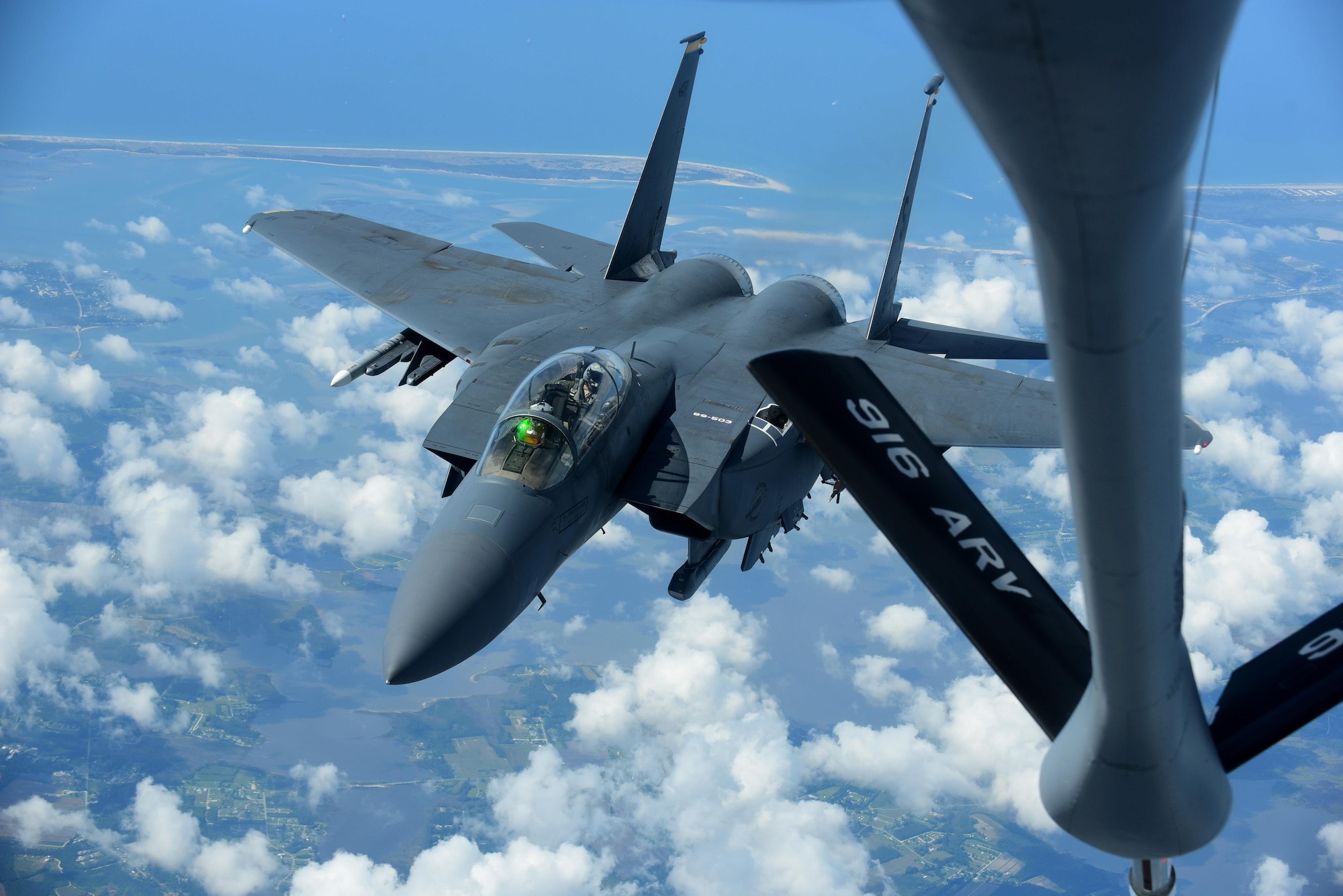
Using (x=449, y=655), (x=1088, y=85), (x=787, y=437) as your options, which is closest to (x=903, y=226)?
(x=787, y=437)

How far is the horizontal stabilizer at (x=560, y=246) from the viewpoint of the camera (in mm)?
20766

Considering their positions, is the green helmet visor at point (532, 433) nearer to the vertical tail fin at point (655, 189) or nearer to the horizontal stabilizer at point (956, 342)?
the vertical tail fin at point (655, 189)

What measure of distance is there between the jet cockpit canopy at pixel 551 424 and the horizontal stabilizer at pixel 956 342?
8.92m

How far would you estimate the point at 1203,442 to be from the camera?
1413cm

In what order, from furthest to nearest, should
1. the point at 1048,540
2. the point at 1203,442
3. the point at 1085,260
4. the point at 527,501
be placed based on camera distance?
the point at 1048,540 → the point at 1203,442 → the point at 527,501 → the point at 1085,260

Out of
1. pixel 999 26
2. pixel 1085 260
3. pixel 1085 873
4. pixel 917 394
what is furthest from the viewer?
pixel 1085 873

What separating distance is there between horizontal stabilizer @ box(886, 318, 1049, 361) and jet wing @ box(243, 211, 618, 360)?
648cm

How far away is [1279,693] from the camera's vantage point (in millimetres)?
4660

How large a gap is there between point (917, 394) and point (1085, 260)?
13926 mm

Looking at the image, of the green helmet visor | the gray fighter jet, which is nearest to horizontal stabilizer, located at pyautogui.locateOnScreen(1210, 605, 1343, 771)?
the gray fighter jet

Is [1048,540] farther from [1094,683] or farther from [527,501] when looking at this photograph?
[1094,683]

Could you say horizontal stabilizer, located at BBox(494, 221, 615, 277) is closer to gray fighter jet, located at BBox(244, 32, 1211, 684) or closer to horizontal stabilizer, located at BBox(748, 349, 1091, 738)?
gray fighter jet, located at BBox(244, 32, 1211, 684)

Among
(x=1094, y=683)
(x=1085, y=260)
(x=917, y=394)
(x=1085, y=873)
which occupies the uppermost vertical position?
(x=1085, y=260)

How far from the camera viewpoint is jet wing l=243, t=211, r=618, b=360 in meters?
17.3
